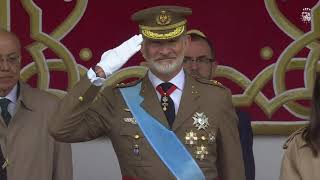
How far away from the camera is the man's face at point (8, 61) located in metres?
3.88

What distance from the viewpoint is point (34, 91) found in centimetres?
407

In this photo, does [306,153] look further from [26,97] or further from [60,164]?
[26,97]

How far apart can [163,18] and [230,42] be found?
57.4 inches

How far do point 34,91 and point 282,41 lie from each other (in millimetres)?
1501

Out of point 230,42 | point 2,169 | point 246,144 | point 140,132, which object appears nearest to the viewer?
point 140,132

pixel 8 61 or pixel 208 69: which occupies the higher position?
pixel 8 61

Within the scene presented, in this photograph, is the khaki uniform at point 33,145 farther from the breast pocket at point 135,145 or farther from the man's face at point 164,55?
the man's face at point 164,55

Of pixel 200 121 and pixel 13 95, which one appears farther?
pixel 13 95

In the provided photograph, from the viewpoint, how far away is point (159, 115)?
11.8ft

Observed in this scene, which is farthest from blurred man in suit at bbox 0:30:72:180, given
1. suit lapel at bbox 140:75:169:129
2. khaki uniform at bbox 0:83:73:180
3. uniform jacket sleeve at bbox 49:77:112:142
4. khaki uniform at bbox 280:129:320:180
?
khaki uniform at bbox 280:129:320:180

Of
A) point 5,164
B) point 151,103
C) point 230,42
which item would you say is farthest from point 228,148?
point 230,42

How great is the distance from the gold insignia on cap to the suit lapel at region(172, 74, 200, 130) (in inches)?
9.4

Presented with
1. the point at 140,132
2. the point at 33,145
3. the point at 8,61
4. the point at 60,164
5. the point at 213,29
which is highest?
the point at 8,61

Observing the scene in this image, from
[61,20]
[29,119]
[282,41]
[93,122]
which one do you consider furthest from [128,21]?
[93,122]
